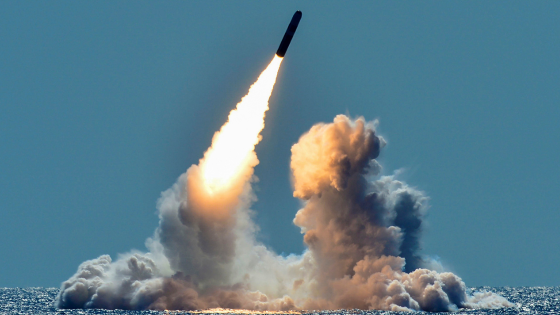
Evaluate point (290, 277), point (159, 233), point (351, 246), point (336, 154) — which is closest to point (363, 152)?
→ point (336, 154)

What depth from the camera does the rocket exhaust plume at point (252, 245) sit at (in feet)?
260

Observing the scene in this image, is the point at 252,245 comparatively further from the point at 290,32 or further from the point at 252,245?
the point at 290,32

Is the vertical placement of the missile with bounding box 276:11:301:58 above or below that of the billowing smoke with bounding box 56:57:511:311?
above

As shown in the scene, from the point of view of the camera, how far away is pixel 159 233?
82062mm

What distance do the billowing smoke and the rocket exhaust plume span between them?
0.34 feet

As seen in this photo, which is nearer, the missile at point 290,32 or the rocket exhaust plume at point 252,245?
the missile at point 290,32

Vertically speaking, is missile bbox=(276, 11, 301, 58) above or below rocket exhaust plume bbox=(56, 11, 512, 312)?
above

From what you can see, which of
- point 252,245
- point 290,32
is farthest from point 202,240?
point 290,32

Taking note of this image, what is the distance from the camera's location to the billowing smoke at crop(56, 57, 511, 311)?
79438mm

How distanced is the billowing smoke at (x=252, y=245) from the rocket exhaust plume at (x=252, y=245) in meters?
0.10

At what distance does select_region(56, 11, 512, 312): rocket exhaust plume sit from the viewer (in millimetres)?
79375

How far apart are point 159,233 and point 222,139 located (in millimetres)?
11385

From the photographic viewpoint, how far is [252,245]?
88938 millimetres

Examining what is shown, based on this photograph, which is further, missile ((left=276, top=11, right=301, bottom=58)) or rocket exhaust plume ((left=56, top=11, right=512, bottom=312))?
rocket exhaust plume ((left=56, top=11, right=512, bottom=312))
